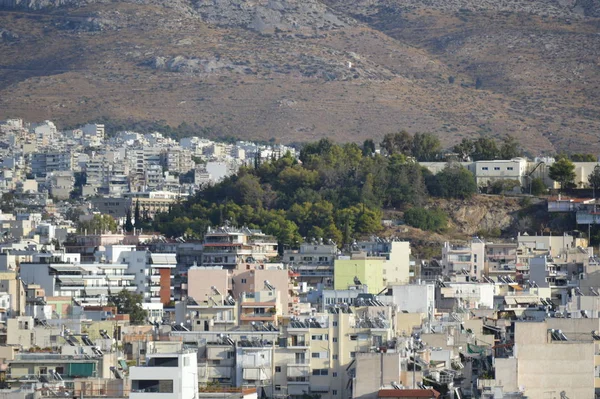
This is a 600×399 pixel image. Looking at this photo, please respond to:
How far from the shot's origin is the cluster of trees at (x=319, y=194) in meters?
118

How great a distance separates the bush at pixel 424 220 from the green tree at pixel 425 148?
1602 centimetres

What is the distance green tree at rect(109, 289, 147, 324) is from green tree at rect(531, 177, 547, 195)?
1936 inches

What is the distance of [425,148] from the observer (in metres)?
142

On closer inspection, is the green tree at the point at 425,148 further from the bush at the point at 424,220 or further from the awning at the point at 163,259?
the awning at the point at 163,259

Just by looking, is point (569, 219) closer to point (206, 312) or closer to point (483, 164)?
point (483, 164)

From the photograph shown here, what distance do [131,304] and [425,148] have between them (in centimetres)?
6308

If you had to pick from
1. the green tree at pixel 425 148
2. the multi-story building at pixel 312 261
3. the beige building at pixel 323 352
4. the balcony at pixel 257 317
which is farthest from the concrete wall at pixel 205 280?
the green tree at pixel 425 148

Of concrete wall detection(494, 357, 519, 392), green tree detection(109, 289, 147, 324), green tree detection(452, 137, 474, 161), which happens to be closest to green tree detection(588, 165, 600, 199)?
green tree detection(452, 137, 474, 161)

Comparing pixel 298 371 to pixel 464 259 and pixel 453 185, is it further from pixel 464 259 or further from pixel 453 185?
pixel 453 185

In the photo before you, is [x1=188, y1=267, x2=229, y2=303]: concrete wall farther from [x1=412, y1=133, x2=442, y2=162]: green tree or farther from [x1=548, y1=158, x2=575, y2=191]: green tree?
[x1=412, y1=133, x2=442, y2=162]: green tree

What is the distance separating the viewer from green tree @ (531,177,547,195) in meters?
131

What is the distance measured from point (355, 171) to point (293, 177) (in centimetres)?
364

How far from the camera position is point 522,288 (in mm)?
90750

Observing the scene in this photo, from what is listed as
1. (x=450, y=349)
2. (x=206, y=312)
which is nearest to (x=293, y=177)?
(x=206, y=312)
